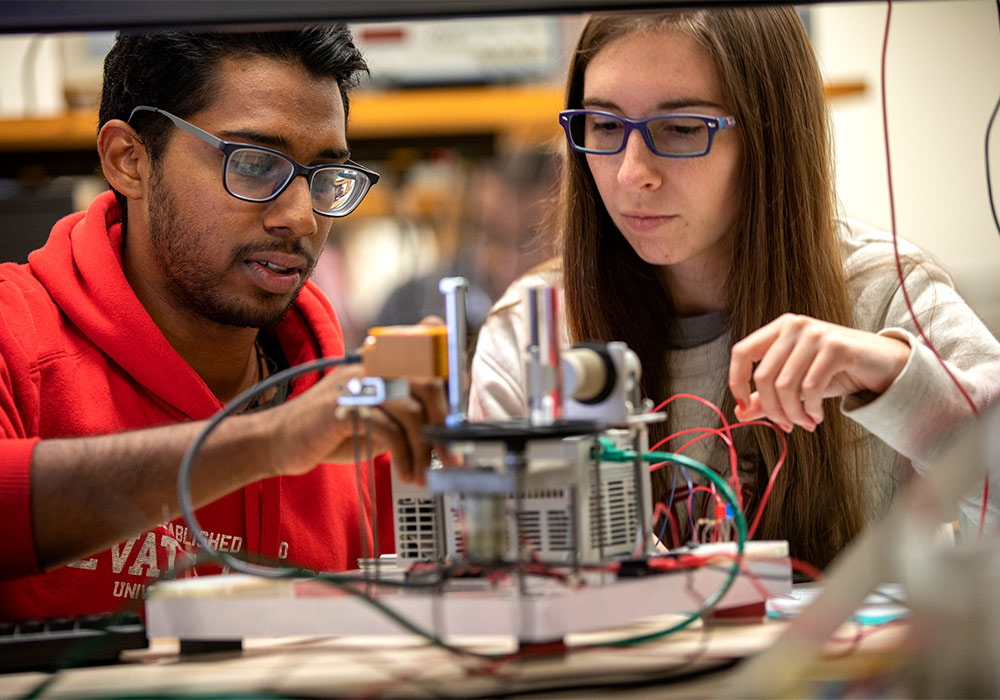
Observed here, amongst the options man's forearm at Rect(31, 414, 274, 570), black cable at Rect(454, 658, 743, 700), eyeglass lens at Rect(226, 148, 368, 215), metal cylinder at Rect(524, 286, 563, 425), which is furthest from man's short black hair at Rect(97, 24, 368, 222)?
black cable at Rect(454, 658, 743, 700)

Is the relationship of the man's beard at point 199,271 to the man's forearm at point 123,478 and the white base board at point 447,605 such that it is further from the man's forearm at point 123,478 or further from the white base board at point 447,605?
the white base board at point 447,605

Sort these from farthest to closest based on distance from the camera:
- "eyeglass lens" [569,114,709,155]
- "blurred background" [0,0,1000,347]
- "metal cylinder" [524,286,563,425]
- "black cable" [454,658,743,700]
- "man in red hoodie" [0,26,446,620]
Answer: "blurred background" [0,0,1000,347], "eyeglass lens" [569,114,709,155], "man in red hoodie" [0,26,446,620], "metal cylinder" [524,286,563,425], "black cable" [454,658,743,700]

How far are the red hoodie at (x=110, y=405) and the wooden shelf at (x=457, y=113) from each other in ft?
4.86

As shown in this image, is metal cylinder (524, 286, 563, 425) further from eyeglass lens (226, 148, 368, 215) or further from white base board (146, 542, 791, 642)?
eyeglass lens (226, 148, 368, 215)

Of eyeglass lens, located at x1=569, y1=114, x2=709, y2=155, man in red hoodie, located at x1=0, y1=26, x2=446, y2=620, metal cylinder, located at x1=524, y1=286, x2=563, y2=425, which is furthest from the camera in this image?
eyeglass lens, located at x1=569, y1=114, x2=709, y2=155

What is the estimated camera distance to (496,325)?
67.8 inches

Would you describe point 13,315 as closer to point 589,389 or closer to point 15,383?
point 15,383

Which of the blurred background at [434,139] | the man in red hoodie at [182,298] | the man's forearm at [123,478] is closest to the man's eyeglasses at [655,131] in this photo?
the man in red hoodie at [182,298]

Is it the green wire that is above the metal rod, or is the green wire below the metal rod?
below

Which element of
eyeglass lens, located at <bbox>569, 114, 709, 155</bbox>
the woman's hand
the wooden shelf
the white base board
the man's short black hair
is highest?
the wooden shelf

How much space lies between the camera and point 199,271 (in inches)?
58.9

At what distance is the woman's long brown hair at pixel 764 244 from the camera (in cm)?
143

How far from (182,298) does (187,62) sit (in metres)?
0.34

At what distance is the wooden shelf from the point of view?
293 centimetres
